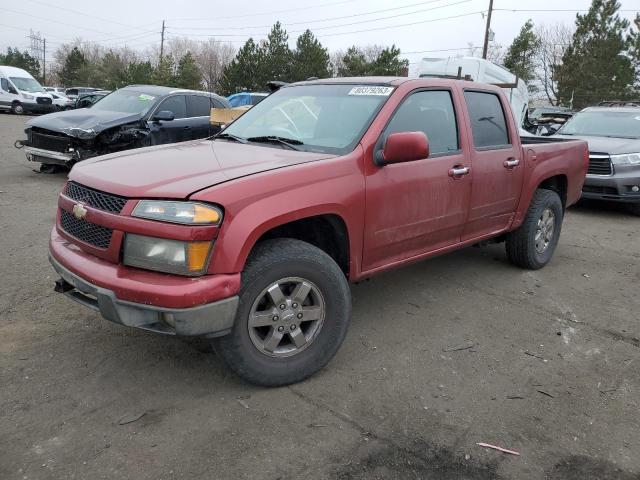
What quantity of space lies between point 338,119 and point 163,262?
1681mm

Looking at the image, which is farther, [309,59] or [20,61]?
[20,61]

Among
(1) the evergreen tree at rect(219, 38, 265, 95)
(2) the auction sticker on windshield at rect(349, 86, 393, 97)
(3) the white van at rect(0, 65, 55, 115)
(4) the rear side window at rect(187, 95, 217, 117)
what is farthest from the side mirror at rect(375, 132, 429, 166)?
(1) the evergreen tree at rect(219, 38, 265, 95)

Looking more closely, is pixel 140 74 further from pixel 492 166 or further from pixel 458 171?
pixel 458 171

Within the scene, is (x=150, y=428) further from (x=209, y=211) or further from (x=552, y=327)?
(x=552, y=327)

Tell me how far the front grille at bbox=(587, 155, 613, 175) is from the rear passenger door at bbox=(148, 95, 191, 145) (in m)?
6.85

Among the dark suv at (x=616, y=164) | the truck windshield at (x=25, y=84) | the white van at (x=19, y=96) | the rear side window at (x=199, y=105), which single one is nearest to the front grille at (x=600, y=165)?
the dark suv at (x=616, y=164)

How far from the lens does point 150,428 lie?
2.66 metres

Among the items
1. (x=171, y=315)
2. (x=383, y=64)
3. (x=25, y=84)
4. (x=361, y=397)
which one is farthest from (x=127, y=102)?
(x=383, y=64)

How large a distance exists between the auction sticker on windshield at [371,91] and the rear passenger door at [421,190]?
13 cm

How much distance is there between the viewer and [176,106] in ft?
31.6

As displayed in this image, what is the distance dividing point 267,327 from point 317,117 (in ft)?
5.27

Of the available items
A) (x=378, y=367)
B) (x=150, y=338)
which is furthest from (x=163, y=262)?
(x=378, y=367)

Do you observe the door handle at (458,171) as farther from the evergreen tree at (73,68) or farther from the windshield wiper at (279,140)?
the evergreen tree at (73,68)

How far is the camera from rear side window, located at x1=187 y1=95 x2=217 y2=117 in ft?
32.4
